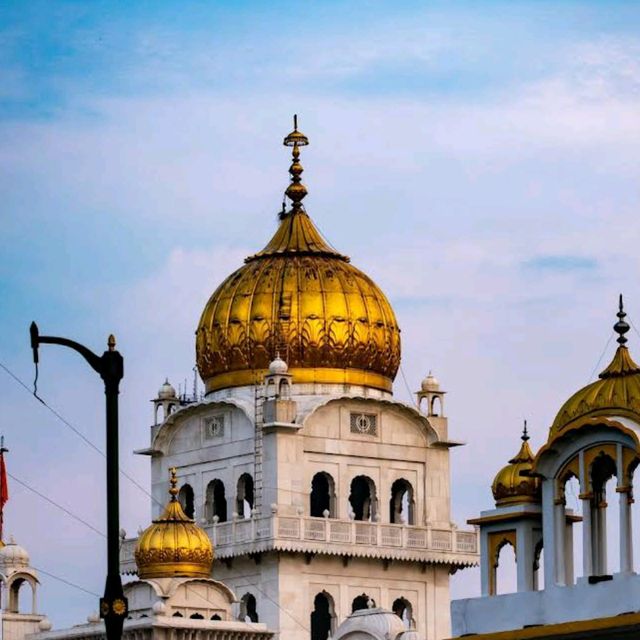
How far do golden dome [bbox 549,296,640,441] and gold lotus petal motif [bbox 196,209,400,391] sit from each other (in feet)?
123

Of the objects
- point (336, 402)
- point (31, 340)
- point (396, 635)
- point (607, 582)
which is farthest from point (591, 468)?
point (336, 402)

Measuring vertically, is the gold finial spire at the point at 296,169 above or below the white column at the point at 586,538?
above

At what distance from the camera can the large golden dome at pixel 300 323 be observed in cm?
10944

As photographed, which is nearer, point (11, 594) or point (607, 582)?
point (607, 582)

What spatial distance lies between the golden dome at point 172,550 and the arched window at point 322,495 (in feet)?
20.5

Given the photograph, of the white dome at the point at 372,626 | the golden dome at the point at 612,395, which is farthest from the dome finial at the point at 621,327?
the white dome at the point at 372,626

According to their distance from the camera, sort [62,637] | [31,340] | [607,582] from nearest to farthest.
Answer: [31,340] → [607,582] → [62,637]

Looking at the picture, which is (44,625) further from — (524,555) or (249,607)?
(524,555)

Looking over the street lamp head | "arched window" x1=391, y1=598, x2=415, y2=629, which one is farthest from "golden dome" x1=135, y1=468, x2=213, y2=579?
the street lamp head

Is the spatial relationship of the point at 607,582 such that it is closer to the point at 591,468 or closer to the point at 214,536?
the point at 591,468

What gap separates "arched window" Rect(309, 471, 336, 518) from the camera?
108 m

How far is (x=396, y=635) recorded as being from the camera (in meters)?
96.8

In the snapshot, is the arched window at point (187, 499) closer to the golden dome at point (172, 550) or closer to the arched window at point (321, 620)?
the arched window at point (321, 620)

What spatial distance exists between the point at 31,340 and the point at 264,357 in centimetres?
5358
